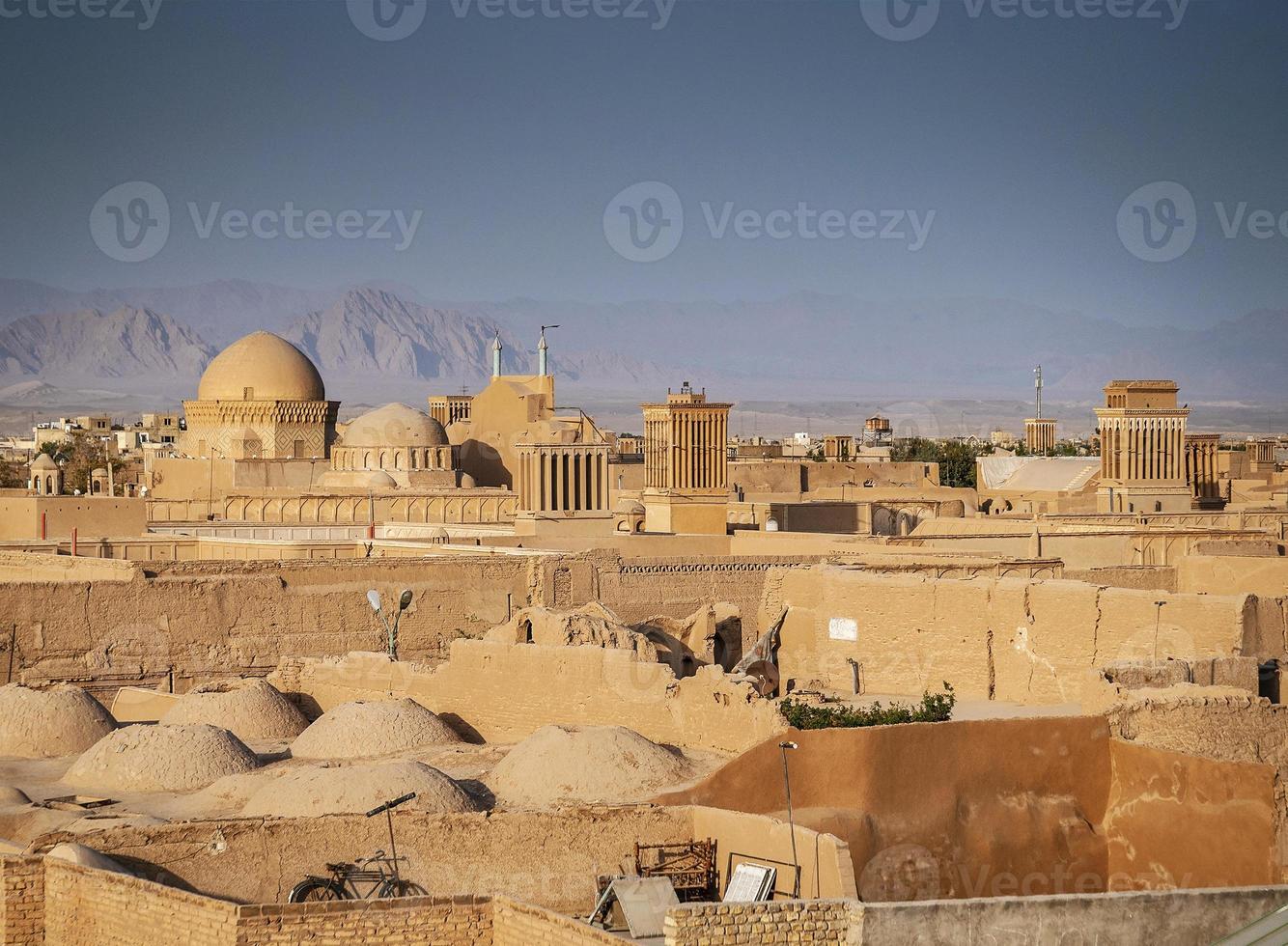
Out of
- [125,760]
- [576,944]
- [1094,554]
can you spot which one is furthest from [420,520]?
[576,944]

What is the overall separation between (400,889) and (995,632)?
6.91 metres

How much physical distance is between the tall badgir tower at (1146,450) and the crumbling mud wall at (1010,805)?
2078 cm

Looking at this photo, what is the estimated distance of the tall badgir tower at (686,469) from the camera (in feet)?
117

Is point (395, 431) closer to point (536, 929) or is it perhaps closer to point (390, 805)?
point (390, 805)

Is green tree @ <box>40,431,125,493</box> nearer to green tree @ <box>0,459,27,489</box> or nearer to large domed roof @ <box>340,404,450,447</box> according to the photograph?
green tree @ <box>0,459,27,489</box>

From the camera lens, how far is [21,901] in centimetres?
1415

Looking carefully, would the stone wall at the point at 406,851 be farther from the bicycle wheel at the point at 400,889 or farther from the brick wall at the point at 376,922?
the brick wall at the point at 376,922

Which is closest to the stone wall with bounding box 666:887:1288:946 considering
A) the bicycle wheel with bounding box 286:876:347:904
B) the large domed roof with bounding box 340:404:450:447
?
the bicycle wheel with bounding box 286:876:347:904

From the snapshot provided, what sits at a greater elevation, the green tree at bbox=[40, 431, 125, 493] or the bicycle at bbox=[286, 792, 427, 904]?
the green tree at bbox=[40, 431, 125, 493]

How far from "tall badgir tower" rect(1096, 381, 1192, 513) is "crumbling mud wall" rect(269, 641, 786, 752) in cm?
1814

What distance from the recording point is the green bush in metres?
16.5

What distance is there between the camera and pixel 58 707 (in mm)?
20656

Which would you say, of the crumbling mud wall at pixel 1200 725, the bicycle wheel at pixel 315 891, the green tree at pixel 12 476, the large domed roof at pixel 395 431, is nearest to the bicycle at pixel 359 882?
the bicycle wheel at pixel 315 891

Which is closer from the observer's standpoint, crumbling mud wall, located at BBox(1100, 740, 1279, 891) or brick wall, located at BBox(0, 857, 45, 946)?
brick wall, located at BBox(0, 857, 45, 946)
